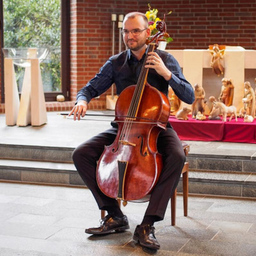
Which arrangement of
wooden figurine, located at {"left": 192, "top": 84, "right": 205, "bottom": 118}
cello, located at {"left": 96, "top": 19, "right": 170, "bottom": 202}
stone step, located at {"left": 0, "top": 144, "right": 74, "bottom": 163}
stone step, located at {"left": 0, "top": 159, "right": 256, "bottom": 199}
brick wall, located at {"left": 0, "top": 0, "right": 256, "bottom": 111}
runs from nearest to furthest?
cello, located at {"left": 96, "top": 19, "right": 170, "bottom": 202}
stone step, located at {"left": 0, "top": 159, "right": 256, "bottom": 199}
stone step, located at {"left": 0, "top": 144, "right": 74, "bottom": 163}
wooden figurine, located at {"left": 192, "top": 84, "right": 205, "bottom": 118}
brick wall, located at {"left": 0, "top": 0, "right": 256, "bottom": 111}

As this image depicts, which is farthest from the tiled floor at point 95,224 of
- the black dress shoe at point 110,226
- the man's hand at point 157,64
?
the man's hand at point 157,64

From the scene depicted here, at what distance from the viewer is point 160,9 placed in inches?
340

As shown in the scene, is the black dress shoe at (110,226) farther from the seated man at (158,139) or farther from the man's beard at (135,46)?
the man's beard at (135,46)

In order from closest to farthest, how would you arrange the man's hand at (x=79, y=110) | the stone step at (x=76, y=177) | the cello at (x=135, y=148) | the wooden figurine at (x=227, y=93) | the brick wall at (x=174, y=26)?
the cello at (x=135, y=148)
the man's hand at (x=79, y=110)
the stone step at (x=76, y=177)
the wooden figurine at (x=227, y=93)
the brick wall at (x=174, y=26)

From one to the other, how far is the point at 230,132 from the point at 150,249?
2546mm

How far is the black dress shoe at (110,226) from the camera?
324cm

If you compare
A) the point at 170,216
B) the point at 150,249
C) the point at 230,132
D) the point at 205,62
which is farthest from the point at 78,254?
the point at 205,62

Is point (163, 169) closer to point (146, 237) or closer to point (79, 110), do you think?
point (146, 237)

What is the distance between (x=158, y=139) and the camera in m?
3.29

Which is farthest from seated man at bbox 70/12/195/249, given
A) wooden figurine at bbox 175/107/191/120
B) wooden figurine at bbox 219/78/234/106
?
wooden figurine at bbox 219/78/234/106

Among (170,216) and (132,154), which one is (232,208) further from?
(132,154)

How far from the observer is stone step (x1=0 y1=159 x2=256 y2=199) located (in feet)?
14.0

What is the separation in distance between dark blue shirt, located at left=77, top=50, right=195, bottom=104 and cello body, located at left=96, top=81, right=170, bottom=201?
0.66 ft

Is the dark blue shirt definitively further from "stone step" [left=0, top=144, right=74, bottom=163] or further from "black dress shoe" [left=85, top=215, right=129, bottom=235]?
"stone step" [left=0, top=144, right=74, bottom=163]
